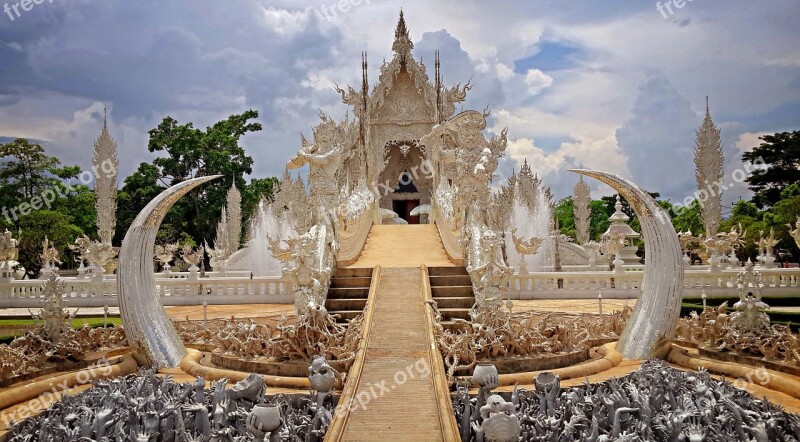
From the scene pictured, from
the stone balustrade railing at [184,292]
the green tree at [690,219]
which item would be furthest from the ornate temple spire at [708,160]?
the stone balustrade railing at [184,292]

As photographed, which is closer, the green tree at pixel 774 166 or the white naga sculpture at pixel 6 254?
the white naga sculpture at pixel 6 254

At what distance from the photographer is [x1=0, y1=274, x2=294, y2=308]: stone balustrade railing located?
47.0 ft

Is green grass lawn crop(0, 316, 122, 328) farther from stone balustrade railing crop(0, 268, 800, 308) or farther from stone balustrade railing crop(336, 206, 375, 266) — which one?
stone balustrade railing crop(336, 206, 375, 266)

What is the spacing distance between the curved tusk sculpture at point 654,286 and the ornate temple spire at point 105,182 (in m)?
18.5

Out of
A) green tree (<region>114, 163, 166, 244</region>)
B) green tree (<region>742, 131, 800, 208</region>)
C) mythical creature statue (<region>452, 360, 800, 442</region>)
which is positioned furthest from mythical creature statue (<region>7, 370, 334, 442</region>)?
green tree (<region>742, 131, 800, 208</region>)

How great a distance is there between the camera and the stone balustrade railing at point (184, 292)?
1434 centimetres

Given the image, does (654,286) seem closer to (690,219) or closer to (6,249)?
(6,249)

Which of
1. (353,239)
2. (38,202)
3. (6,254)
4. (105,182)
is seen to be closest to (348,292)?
(353,239)

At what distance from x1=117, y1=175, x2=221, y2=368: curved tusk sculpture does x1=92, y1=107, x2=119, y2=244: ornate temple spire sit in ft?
49.9

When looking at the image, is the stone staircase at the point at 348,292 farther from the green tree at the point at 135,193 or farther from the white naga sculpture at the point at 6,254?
the green tree at the point at 135,193

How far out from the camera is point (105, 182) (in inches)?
893

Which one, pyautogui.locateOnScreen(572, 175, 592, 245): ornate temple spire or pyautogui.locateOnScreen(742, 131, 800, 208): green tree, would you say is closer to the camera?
pyautogui.locateOnScreen(572, 175, 592, 245): ornate temple spire

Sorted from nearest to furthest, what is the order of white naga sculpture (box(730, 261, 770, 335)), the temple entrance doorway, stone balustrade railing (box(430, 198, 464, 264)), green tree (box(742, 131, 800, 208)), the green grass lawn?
white naga sculpture (box(730, 261, 770, 335)) < stone balustrade railing (box(430, 198, 464, 264)) < the green grass lawn < the temple entrance doorway < green tree (box(742, 131, 800, 208))

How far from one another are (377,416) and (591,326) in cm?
462
